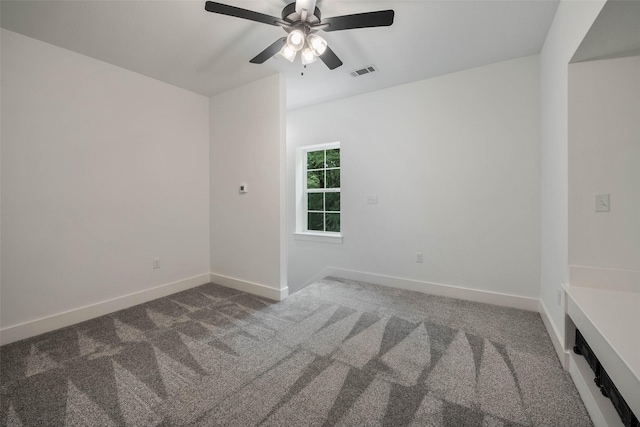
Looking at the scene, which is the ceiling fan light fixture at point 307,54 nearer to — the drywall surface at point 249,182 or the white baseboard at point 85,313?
the drywall surface at point 249,182

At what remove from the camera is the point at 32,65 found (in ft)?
7.26

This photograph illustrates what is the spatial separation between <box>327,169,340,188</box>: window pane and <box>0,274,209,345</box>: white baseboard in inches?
93.4

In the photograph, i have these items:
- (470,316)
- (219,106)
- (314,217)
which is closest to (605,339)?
(470,316)

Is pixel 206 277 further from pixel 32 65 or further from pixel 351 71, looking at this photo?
pixel 351 71

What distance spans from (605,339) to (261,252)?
9.20ft

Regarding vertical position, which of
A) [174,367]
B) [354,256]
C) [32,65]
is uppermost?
[32,65]

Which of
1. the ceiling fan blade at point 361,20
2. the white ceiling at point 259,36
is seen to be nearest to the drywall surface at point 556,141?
the white ceiling at point 259,36

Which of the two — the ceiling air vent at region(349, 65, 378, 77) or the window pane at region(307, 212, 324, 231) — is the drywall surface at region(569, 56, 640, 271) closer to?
the ceiling air vent at region(349, 65, 378, 77)

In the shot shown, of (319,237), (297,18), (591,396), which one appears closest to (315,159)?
(319,237)

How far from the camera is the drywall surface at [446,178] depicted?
266 centimetres

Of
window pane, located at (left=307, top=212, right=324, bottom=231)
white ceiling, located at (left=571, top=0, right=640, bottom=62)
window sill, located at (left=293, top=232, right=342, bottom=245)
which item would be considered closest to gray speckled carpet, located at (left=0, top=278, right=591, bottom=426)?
window sill, located at (left=293, top=232, right=342, bottom=245)

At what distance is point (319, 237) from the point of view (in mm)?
3982

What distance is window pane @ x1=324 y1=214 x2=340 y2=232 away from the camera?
160 inches

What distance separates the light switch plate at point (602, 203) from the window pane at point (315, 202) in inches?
121
